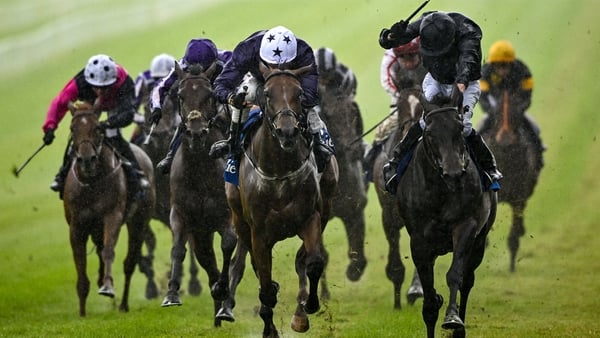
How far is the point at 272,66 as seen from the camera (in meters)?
11.3

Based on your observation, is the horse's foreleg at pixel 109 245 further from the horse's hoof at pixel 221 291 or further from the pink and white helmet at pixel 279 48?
the pink and white helmet at pixel 279 48

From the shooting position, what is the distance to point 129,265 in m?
16.7

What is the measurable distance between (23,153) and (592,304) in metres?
21.1

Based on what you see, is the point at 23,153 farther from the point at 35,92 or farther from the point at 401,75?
the point at 401,75

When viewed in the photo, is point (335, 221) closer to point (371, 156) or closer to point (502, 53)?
point (502, 53)

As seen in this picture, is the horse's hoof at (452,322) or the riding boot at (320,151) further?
the riding boot at (320,151)

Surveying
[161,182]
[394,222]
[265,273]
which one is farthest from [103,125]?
[265,273]

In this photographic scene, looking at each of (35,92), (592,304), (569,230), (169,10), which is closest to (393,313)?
(592,304)

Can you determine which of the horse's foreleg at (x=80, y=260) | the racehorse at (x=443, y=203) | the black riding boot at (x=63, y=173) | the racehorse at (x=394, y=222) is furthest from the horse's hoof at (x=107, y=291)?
the racehorse at (x=443, y=203)

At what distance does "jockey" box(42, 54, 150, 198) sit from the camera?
615 inches

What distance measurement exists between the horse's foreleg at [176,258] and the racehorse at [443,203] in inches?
102

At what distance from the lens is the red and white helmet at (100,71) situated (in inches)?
613

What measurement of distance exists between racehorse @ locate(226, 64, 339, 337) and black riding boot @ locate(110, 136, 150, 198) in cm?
434

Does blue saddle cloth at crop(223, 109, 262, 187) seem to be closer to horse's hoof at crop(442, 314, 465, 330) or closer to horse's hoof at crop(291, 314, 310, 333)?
horse's hoof at crop(291, 314, 310, 333)
